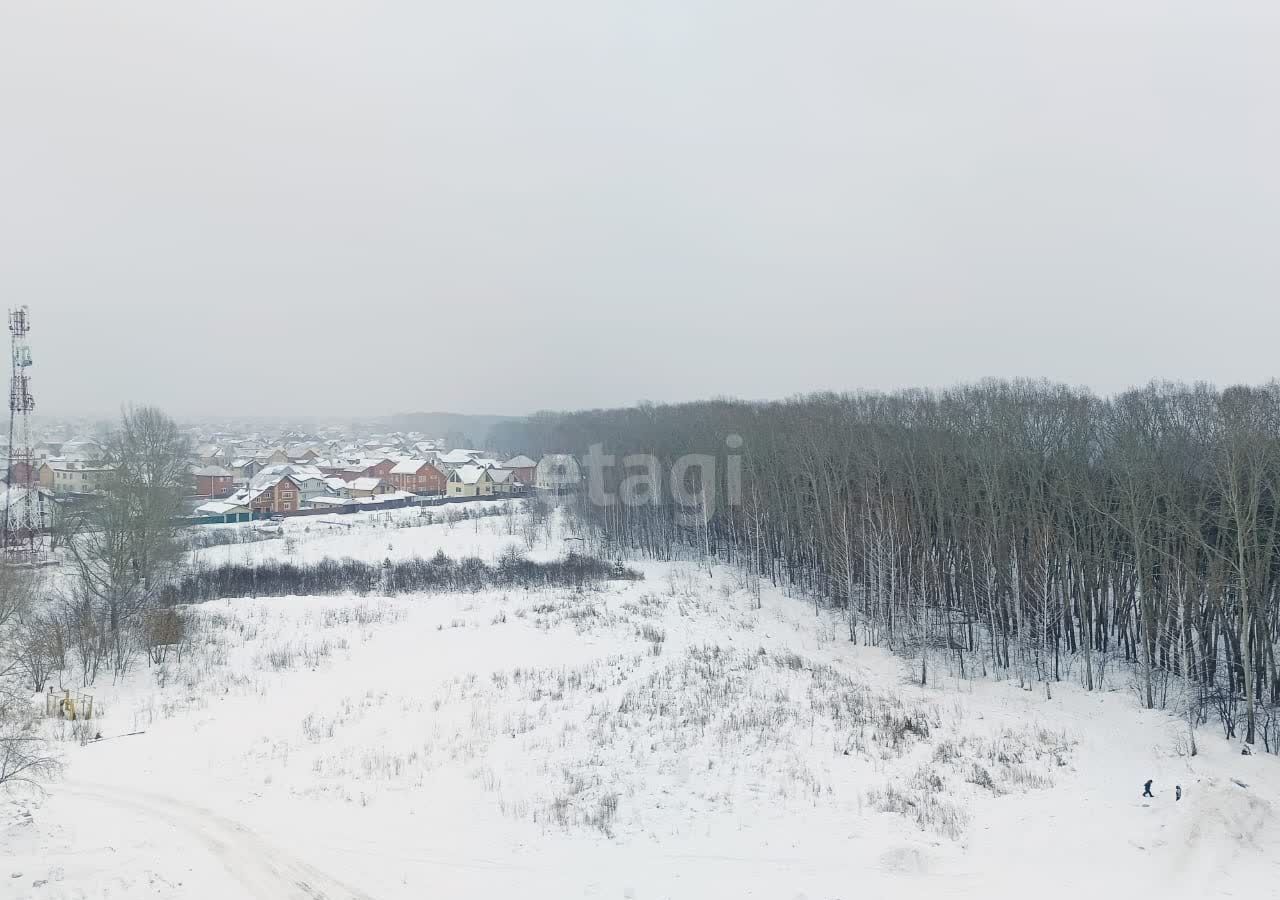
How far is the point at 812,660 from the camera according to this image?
24469 mm

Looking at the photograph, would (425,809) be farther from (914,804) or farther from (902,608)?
(902,608)

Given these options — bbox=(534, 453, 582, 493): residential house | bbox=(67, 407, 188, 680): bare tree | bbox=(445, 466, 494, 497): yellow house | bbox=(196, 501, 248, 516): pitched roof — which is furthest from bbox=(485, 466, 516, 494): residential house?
bbox=(67, 407, 188, 680): bare tree

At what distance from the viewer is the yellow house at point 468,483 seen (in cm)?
8794

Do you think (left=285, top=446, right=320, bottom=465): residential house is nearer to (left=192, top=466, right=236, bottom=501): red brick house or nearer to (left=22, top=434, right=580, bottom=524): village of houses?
(left=22, top=434, right=580, bottom=524): village of houses

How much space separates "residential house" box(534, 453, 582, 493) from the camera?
85.3 meters

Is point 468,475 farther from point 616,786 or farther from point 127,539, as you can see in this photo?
point 616,786

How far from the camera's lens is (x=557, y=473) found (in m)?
88.6

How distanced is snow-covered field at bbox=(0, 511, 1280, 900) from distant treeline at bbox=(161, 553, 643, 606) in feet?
48.4

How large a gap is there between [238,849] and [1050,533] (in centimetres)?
2634

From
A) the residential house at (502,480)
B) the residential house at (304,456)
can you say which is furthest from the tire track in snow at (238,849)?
the residential house at (304,456)

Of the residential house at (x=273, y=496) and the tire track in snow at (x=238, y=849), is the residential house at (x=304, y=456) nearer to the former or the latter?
the residential house at (x=273, y=496)

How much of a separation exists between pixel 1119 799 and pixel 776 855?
720cm

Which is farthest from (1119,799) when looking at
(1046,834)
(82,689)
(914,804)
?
(82,689)

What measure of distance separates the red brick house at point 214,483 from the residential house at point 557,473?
38.3 meters
